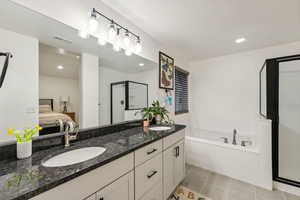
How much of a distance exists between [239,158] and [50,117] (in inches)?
100

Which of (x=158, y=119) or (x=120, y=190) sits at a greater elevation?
(x=158, y=119)

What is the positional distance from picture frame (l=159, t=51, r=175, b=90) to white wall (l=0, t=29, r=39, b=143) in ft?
5.54

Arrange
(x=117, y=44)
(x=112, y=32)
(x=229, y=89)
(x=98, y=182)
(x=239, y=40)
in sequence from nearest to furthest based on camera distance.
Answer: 1. (x=98, y=182)
2. (x=112, y=32)
3. (x=117, y=44)
4. (x=239, y=40)
5. (x=229, y=89)

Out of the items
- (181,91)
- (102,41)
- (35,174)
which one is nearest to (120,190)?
(35,174)

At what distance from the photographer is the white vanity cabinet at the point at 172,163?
146 cm

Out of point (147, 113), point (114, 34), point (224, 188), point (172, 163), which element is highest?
point (114, 34)

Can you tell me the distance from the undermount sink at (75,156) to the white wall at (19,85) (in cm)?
37

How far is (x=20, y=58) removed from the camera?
93 centimetres

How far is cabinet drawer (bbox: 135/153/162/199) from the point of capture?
106 cm

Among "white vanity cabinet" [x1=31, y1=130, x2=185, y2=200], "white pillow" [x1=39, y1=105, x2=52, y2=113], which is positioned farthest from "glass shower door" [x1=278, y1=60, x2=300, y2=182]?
"white pillow" [x1=39, y1=105, x2=52, y2=113]

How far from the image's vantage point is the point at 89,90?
4.55 feet

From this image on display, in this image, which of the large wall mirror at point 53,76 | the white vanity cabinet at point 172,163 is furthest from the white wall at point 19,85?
the white vanity cabinet at point 172,163

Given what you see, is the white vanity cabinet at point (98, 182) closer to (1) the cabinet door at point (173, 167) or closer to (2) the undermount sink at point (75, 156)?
(2) the undermount sink at point (75, 156)

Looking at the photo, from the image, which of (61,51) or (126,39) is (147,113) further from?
(61,51)
